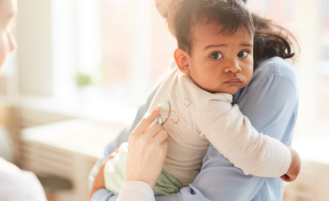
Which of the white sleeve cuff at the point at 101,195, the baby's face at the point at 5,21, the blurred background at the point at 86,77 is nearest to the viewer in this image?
the baby's face at the point at 5,21

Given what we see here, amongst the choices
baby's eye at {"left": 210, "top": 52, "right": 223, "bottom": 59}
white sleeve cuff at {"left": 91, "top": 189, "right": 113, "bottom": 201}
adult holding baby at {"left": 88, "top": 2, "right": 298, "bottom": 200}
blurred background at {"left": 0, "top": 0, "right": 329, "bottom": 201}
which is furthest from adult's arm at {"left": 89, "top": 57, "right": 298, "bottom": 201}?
blurred background at {"left": 0, "top": 0, "right": 329, "bottom": 201}

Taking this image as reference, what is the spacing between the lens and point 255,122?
75 cm

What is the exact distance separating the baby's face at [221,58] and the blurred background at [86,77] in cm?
140

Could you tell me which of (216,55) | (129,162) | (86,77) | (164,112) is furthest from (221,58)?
(86,77)

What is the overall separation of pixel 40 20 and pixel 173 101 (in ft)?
9.63

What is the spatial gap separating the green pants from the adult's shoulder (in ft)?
1.17

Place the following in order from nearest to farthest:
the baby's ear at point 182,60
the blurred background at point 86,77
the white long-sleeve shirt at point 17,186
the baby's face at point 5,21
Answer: the white long-sleeve shirt at point 17,186 → the baby's face at point 5,21 → the baby's ear at point 182,60 → the blurred background at point 86,77

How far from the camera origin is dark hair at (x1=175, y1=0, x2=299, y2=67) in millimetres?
718

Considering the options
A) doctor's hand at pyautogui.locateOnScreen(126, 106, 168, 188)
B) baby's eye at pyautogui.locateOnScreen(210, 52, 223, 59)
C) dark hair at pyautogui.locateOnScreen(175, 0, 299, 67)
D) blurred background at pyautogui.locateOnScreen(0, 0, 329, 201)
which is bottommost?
blurred background at pyautogui.locateOnScreen(0, 0, 329, 201)

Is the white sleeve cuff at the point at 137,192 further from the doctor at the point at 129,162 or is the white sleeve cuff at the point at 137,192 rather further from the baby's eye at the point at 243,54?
the baby's eye at the point at 243,54

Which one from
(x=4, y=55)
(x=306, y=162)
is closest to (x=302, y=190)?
(x=306, y=162)

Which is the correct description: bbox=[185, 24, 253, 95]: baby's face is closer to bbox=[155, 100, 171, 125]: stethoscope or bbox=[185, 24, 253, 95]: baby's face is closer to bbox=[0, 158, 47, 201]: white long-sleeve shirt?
bbox=[155, 100, 171, 125]: stethoscope

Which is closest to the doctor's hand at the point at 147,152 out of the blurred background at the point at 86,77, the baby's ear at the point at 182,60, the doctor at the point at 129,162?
the doctor at the point at 129,162

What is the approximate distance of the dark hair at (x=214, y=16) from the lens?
2.35ft
